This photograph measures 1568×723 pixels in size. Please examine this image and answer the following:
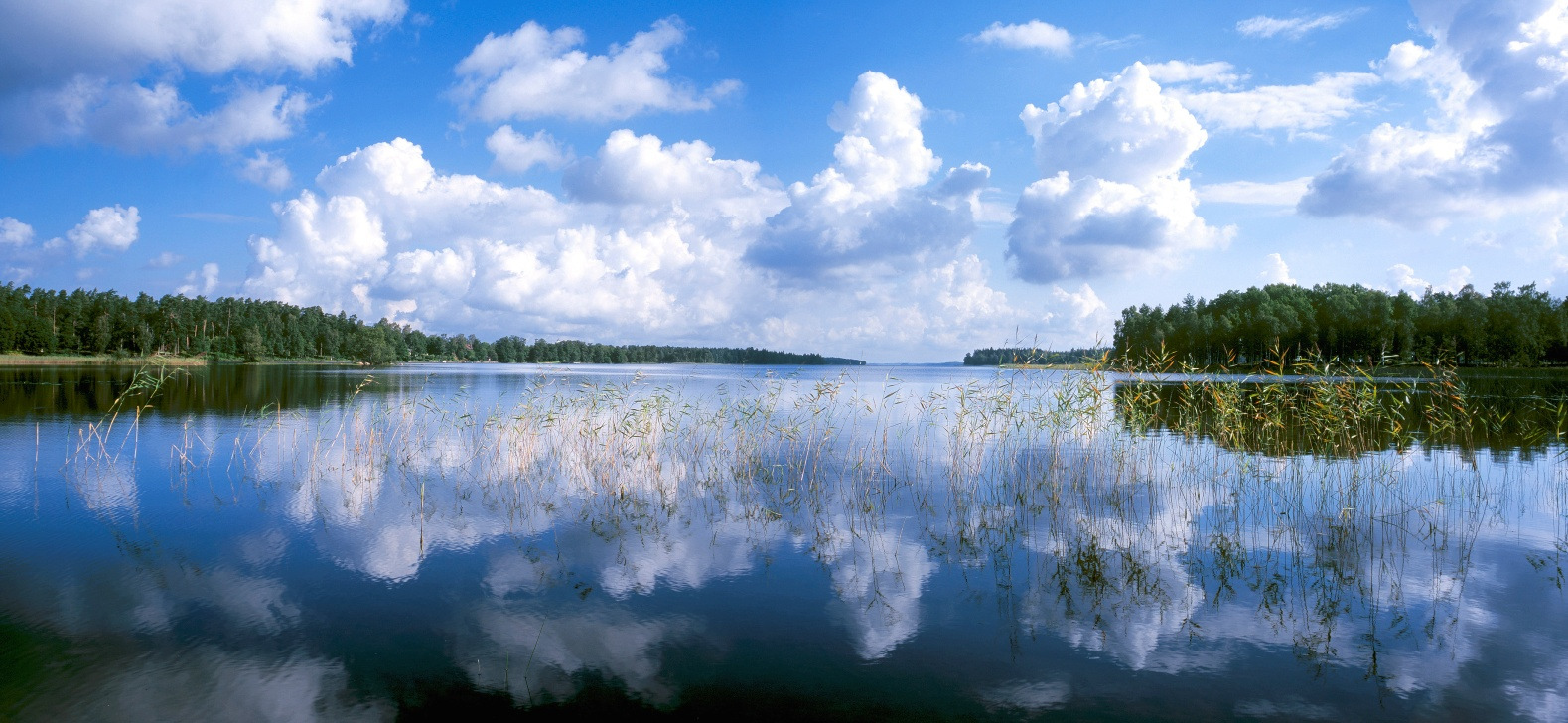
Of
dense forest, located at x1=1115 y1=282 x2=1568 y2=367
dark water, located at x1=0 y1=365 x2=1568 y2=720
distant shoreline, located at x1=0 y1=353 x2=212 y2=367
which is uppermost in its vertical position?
dense forest, located at x1=1115 y1=282 x2=1568 y2=367

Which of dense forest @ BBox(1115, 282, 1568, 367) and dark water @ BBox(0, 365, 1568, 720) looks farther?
dense forest @ BBox(1115, 282, 1568, 367)

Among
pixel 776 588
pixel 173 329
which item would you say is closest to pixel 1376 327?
pixel 776 588

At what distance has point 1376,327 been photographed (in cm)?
8744

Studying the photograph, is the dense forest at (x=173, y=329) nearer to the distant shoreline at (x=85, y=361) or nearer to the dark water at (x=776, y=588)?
the distant shoreline at (x=85, y=361)

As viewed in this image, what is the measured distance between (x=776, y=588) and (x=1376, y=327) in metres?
106

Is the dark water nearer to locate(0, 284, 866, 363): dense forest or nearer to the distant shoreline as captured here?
the distant shoreline

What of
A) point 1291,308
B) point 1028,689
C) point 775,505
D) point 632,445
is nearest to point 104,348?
point 632,445

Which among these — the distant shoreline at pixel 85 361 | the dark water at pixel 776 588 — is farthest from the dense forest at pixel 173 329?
the dark water at pixel 776 588

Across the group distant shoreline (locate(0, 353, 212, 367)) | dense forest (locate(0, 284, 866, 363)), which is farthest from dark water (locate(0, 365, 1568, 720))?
dense forest (locate(0, 284, 866, 363))

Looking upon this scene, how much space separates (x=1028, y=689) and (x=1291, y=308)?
114993mm

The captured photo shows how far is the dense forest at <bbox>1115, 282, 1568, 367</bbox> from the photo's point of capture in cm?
8419

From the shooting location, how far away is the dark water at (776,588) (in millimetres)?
6766

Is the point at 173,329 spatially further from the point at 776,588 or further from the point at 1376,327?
the point at 1376,327

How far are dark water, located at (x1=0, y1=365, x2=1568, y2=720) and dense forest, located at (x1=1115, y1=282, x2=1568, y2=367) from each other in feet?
234
